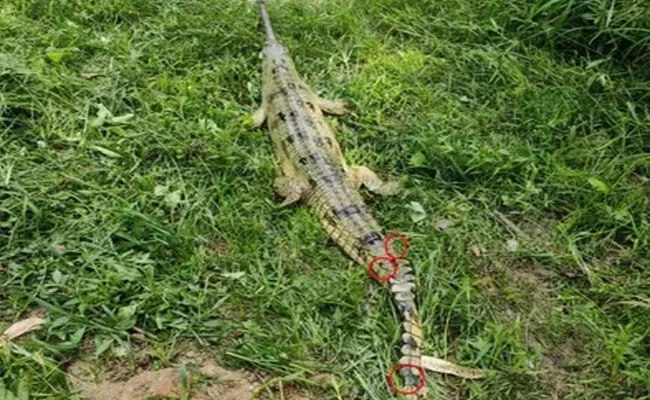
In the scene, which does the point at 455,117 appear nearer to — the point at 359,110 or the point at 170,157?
the point at 359,110

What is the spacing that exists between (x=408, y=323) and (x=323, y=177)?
1.28 metres

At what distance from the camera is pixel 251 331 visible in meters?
3.87

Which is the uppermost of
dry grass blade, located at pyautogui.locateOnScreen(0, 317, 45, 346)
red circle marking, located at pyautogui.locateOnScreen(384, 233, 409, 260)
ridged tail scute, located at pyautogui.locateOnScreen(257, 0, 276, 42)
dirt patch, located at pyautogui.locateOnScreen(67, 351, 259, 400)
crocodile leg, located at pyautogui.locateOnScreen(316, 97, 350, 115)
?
ridged tail scute, located at pyautogui.locateOnScreen(257, 0, 276, 42)

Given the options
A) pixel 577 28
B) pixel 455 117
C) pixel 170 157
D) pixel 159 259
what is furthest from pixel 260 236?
pixel 577 28

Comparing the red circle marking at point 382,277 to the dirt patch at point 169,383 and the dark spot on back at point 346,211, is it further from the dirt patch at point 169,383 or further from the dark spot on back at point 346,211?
the dirt patch at point 169,383

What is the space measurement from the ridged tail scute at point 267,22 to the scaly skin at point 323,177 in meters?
0.02

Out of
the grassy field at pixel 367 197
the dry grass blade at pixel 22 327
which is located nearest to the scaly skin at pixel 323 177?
the grassy field at pixel 367 197

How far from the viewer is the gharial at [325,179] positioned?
3.97 m

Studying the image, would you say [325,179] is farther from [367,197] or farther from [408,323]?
[408,323]

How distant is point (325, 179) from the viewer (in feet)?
15.5

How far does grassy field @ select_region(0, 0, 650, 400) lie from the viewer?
3.86 meters

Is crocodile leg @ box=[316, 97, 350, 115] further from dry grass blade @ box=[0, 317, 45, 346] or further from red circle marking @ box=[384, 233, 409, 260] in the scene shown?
dry grass blade @ box=[0, 317, 45, 346]

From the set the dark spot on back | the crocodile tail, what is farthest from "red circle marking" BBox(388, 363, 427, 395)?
the dark spot on back

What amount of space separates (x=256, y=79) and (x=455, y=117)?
1.65 metres
